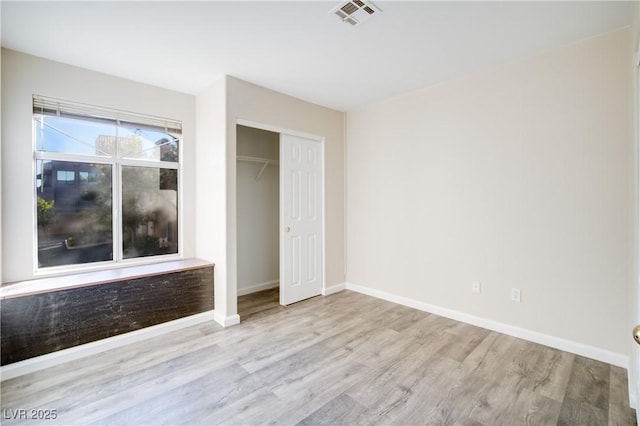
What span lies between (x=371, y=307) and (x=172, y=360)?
2235 millimetres

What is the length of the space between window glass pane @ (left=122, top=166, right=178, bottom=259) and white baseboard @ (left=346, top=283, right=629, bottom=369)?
288 centimetres

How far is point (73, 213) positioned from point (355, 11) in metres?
3.21

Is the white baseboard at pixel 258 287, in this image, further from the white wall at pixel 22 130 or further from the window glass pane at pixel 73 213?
the white wall at pixel 22 130

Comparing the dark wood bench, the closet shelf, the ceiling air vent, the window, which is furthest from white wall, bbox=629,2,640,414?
the window

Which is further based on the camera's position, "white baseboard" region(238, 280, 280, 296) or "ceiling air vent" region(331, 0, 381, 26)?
"white baseboard" region(238, 280, 280, 296)

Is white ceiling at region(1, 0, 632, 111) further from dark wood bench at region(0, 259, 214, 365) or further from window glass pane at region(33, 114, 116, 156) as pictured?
dark wood bench at region(0, 259, 214, 365)

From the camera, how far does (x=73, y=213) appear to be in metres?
2.92

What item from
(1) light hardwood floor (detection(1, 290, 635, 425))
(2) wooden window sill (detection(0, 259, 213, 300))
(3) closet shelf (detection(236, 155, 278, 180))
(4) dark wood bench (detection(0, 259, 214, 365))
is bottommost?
(1) light hardwood floor (detection(1, 290, 635, 425))

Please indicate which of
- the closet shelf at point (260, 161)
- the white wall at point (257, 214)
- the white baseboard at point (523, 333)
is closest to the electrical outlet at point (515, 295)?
the white baseboard at point (523, 333)

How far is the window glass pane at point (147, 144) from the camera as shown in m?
3.22

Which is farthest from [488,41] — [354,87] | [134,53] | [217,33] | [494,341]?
[134,53]

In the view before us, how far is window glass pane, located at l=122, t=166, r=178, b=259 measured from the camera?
10.7 feet

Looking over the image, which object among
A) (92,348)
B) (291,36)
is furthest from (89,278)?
(291,36)

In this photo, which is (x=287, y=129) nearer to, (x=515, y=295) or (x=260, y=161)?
(x=260, y=161)
